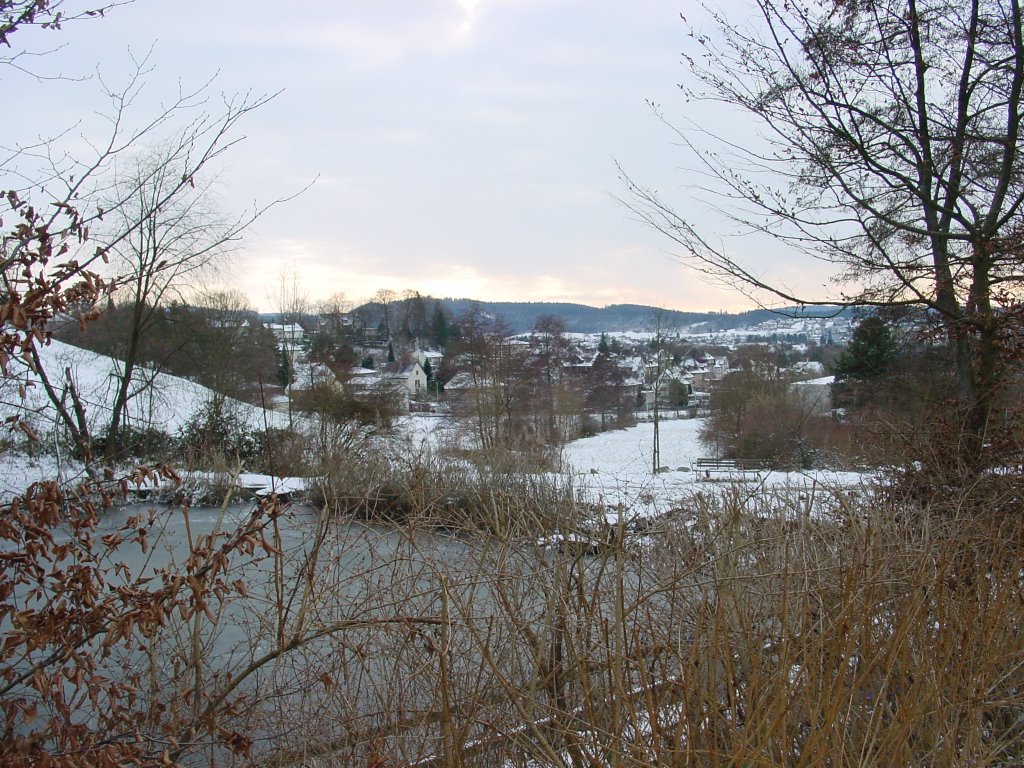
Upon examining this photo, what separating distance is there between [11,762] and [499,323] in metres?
35.4

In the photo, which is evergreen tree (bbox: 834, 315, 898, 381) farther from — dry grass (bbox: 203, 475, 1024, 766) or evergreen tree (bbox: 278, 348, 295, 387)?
dry grass (bbox: 203, 475, 1024, 766)

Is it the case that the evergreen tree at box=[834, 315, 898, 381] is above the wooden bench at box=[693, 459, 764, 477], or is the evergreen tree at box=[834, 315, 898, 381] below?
above

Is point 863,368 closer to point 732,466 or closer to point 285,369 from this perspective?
point 732,466

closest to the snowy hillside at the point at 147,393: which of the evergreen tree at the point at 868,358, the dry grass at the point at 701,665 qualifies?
the dry grass at the point at 701,665

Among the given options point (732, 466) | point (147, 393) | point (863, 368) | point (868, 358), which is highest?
point (868, 358)

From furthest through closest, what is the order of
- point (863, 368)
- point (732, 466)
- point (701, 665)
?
point (863, 368), point (732, 466), point (701, 665)

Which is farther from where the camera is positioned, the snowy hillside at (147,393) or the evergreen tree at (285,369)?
the evergreen tree at (285,369)

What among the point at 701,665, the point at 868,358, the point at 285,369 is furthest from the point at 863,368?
the point at 701,665

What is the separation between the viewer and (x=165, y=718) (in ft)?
14.1

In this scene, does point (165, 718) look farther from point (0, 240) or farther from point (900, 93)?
point (900, 93)

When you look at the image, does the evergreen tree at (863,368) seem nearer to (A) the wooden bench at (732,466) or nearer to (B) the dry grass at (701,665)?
(A) the wooden bench at (732,466)

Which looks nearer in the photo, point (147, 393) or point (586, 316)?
point (147, 393)

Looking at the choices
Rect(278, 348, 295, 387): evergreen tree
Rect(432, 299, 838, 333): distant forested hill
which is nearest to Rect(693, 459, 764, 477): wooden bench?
Rect(278, 348, 295, 387): evergreen tree

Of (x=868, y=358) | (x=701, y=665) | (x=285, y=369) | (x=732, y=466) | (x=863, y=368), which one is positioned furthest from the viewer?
(x=863, y=368)
